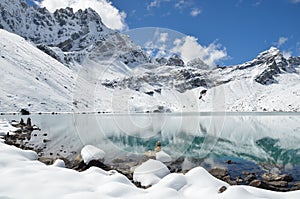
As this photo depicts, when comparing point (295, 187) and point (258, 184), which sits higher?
point (258, 184)

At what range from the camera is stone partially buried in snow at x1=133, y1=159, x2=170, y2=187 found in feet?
46.7

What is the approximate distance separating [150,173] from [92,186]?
5.41 meters

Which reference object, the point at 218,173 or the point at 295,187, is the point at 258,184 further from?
the point at 218,173

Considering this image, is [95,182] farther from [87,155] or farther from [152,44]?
[87,155]

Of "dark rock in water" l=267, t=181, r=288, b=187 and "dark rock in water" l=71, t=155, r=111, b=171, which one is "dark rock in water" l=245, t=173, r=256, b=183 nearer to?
"dark rock in water" l=267, t=181, r=288, b=187

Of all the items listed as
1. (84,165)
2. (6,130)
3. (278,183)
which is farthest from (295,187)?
(6,130)

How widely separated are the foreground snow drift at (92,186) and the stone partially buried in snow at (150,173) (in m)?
2.06

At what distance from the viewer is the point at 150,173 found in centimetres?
1534

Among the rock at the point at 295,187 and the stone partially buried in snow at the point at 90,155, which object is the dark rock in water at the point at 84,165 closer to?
the stone partially buried in snow at the point at 90,155

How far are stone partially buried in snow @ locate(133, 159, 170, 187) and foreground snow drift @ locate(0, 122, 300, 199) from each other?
206cm

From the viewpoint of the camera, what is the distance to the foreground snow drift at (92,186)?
9273mm

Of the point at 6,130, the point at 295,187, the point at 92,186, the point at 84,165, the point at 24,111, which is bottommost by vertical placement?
the point at 295,187

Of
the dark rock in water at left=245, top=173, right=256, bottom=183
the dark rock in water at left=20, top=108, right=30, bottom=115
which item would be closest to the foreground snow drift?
the dark rock in water at left=245, top=173, right=256, bottom=183

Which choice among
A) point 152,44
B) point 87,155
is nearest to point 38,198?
point 152,44
